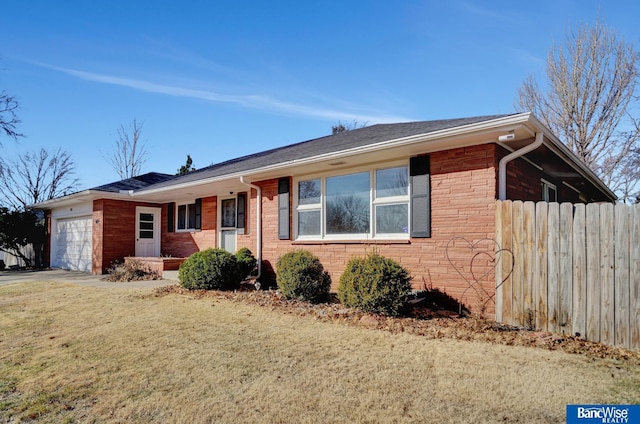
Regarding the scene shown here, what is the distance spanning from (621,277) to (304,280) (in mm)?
4715

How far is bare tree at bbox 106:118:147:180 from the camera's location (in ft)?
98.8

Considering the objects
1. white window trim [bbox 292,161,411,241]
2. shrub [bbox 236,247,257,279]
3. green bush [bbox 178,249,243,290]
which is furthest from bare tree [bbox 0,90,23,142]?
white window trim [bbox 292,161,411,241]

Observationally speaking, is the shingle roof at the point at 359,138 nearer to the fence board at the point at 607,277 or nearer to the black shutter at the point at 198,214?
the fence board at the point at 607,277

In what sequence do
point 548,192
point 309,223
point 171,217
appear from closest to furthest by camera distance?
point 309,223 < point 548,192 < point 171,217

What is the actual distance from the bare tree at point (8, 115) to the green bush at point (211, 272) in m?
15.1

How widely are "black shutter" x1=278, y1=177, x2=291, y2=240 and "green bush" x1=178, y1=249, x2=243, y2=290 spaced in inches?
54.3

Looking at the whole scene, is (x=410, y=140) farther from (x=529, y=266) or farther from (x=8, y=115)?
(x=8, y=115)

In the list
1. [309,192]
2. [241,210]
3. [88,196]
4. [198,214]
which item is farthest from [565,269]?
[88,196]

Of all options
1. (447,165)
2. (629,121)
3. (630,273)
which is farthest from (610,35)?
(630,273)

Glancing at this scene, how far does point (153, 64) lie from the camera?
12281mm

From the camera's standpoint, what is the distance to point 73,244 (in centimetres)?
1522

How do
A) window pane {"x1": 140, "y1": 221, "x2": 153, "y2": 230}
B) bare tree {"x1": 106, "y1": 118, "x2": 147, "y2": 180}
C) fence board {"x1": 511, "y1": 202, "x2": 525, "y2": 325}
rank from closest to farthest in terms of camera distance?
fence board {"x1": 511, "y1": 202, "x2": 525, "y2": 325} → window pane {"x1": 140, "y1": 221, "x2": 153, "y2": 230} → bare tree {"x1": 106, "y1": 118, "x2": 147, "y2": 180}

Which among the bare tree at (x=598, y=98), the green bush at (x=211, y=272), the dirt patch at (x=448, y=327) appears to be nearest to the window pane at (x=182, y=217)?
the green bush at (x=211, y=272)

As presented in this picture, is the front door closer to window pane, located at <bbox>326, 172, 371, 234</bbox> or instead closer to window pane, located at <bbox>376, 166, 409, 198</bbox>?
window pane, located at <bbox>326, 172, 371, 234</bbox>
